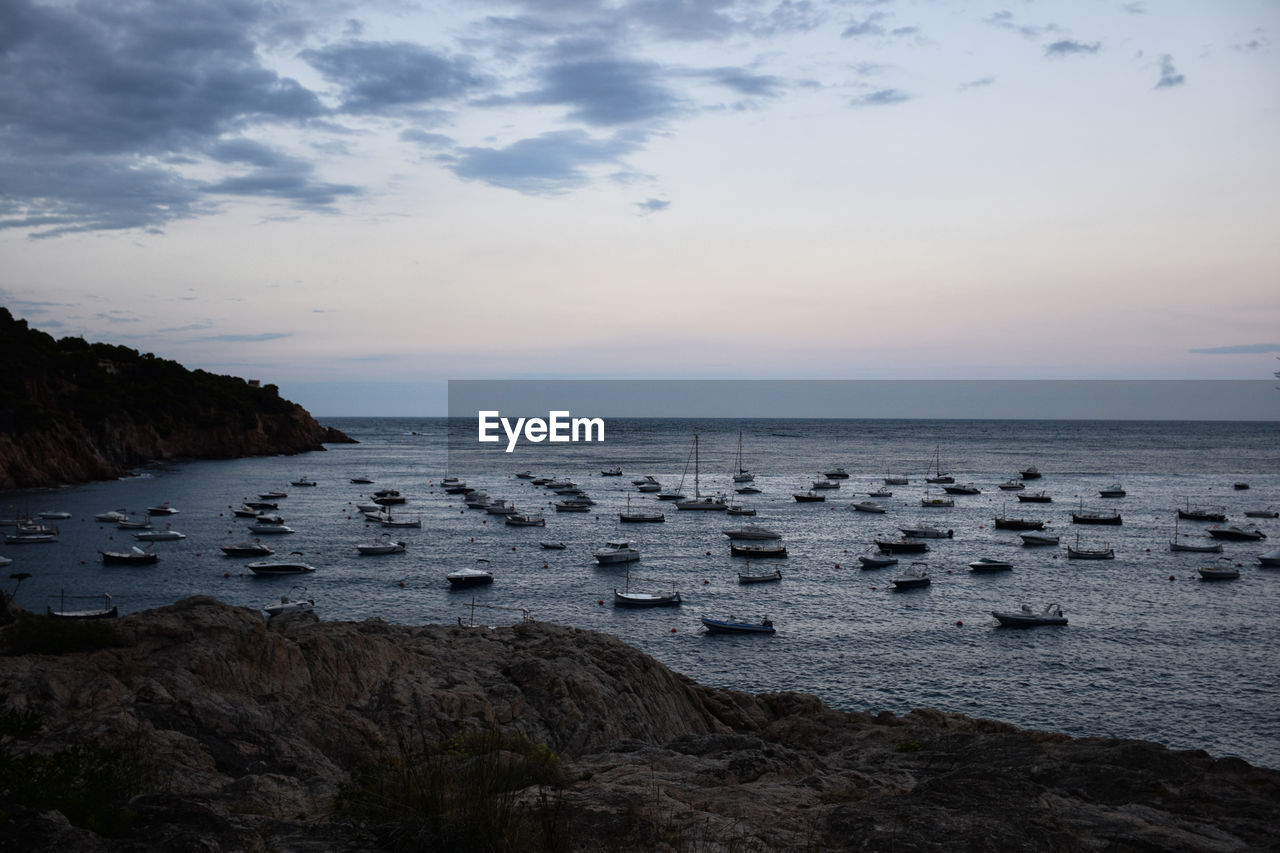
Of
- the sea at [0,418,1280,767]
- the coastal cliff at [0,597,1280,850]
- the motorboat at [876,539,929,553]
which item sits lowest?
the sea at [0,418,1280,767]

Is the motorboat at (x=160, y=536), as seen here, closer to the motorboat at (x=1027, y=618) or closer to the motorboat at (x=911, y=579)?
the motorboat at (x=911, y=579)

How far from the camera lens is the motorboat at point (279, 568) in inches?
2175

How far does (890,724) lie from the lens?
24297mm

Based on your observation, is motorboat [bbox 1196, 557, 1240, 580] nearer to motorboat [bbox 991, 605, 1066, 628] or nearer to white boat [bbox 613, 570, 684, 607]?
motorboat [bbox 991, 605, 1066, 628]

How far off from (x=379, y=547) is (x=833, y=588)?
3342cm

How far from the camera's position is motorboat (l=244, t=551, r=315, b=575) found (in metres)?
55.2

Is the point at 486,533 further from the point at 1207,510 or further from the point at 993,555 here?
the point at 1207,510

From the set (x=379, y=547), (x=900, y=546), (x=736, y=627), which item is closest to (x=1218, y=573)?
(x=900, y=546)

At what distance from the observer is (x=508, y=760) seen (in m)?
12.8

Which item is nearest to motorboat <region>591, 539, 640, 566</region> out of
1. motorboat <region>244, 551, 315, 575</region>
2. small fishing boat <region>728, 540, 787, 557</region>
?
small fishing boat <region>728, 540, 787, 557</region>

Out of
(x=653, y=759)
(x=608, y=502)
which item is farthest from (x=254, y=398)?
(x=653, y=759)

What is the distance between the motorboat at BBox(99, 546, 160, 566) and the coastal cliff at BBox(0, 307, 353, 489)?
44232mm

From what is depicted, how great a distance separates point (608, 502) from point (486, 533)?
2629 centimetres

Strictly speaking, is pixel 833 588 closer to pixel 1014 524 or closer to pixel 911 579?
pixel 911 579
